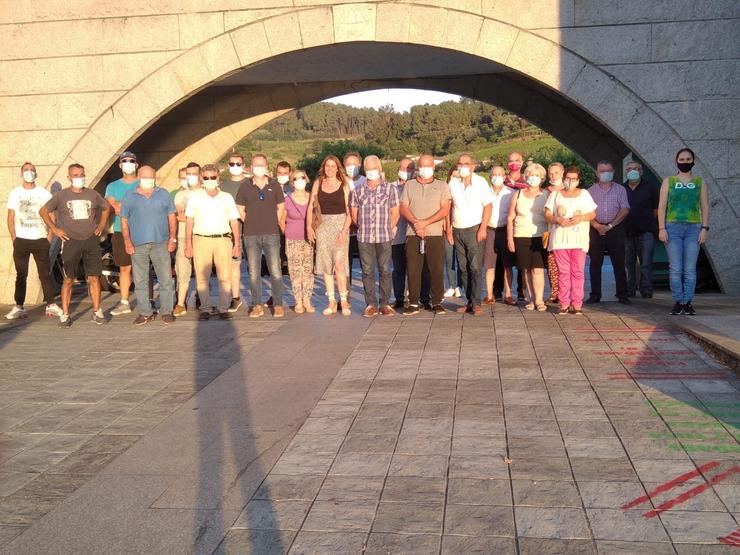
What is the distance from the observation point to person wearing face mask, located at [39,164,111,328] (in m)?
10.1

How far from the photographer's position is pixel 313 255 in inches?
431

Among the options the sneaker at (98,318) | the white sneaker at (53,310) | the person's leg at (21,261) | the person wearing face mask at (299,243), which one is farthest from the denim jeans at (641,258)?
the person's leg at (21,261)

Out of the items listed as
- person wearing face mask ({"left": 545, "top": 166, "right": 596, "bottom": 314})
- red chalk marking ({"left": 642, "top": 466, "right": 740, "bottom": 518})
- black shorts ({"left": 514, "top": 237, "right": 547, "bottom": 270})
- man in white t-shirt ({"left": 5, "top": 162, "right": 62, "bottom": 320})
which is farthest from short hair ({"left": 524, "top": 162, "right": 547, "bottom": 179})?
red chalk marking ({"left": 642, "top": 466, "right": 740, "bottom": 518})

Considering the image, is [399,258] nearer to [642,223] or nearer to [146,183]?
[146,183]

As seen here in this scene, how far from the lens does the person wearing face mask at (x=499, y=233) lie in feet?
35.5

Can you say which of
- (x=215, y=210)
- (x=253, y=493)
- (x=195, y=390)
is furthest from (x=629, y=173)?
(x=253, y=493)

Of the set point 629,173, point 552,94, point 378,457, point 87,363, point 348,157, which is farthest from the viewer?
point 552,94

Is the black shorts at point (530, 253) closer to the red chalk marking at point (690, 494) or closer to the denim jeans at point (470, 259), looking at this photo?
the denim jeans at point (470, 259)

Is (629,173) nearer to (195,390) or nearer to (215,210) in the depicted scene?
(215,210)

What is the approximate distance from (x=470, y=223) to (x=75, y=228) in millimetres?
4360

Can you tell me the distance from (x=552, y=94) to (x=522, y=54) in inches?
232

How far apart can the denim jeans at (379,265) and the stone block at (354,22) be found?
10.2 feet

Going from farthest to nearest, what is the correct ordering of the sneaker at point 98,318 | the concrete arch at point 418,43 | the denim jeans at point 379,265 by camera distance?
the concrete arch at point 418,43
the sneaker at point 98,318
the denim jeans at point 379,265

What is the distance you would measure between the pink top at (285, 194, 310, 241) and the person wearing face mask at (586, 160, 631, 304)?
3396 mm
